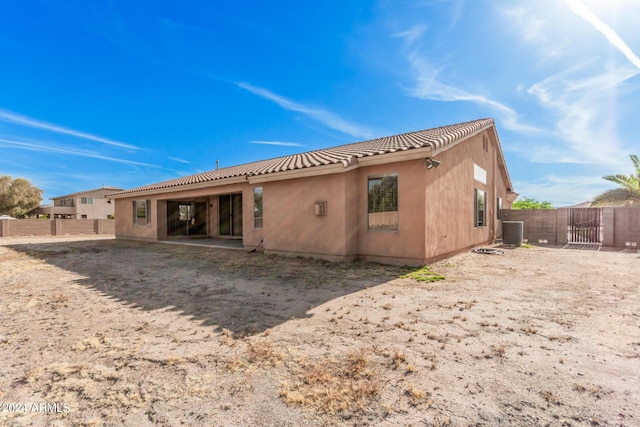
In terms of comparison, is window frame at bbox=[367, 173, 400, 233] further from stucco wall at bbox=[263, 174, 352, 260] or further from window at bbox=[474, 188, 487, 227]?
window at bbox=[474, 188, 487, 227]

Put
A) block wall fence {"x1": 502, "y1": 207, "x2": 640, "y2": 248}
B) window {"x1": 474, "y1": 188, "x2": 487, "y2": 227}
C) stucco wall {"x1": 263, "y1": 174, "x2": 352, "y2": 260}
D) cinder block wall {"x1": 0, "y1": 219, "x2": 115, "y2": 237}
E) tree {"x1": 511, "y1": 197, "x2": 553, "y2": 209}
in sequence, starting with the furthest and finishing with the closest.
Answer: tree {"x1": 511, "y1": 197, "x2": 553, "y2": 209}, cinder block wall {"x1": 0, "y1": 219, "x2": 115, "y2": 237}, block wall fence {"x1": 502, "y1": 207, "x2": 640, "y2": 248}, window {"x1": 474, "y1": 188, "x2": 487, "y2": 227}, stucco wall {"x1": 263, "y1": 174, "x2": 352, "y2": 260}

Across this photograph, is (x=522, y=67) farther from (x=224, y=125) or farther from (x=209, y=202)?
(x=224, y=125)

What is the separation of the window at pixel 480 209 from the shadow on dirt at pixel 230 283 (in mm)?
5911

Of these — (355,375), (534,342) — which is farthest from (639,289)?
(355,375)

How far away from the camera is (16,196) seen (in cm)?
3859

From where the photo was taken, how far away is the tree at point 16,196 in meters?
37.9

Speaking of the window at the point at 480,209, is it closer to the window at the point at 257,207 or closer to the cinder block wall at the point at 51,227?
the window at the point at 257,207

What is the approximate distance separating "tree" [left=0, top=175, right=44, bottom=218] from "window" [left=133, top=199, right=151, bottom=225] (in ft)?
123

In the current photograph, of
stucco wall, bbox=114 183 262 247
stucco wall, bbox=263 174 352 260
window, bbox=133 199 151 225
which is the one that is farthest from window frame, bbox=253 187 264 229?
window, bbox=133 199 151 225

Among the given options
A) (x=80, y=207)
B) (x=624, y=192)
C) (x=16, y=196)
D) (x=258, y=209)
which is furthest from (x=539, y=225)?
(x=16, y=196)

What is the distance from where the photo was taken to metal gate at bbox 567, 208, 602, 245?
13344mm

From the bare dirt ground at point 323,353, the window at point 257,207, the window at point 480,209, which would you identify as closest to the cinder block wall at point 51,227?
the window at point 257,207

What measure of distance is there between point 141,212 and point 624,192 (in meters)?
26.5

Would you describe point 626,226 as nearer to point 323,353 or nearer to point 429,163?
point 429,163
